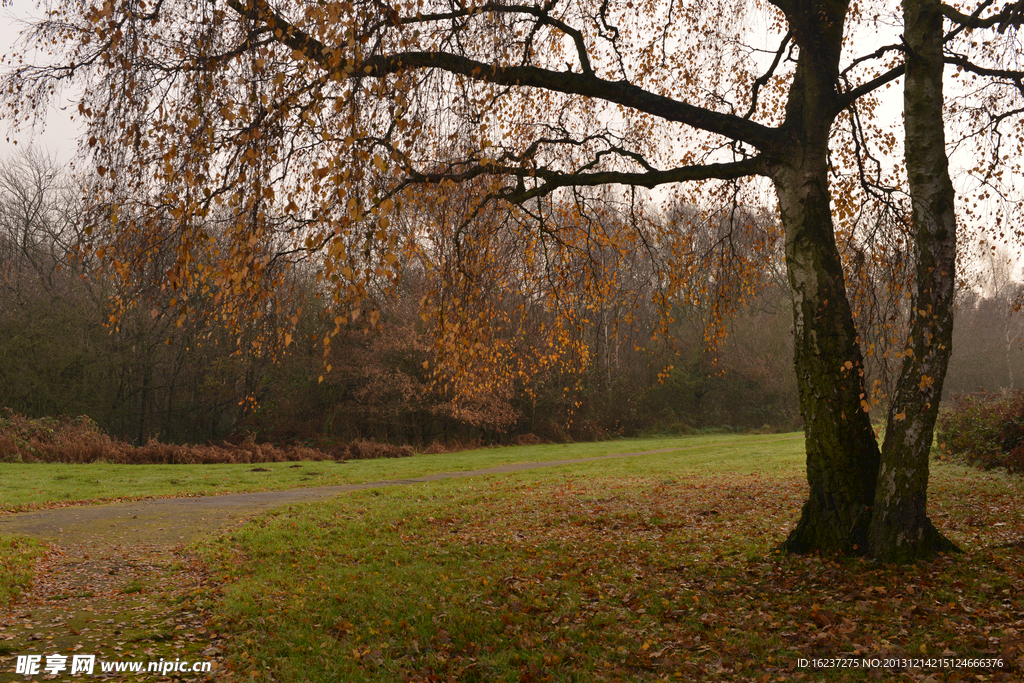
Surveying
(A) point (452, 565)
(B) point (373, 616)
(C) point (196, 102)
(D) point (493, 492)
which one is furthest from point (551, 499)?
(C) point (196, 102)

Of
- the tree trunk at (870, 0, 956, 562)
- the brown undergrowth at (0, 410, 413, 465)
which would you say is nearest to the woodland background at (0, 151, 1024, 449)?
the brown undergrowth at (0, 410, 413, 465)

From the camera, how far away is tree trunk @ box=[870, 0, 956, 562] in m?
5.80

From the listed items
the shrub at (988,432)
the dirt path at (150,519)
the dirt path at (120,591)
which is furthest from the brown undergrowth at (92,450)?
the shrub at (988,432)

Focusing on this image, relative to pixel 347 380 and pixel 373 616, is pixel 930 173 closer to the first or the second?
pixel 373 616

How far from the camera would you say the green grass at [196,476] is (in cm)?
1316

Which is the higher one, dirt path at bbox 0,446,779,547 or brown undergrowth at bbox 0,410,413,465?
brown undergrowth at bbox 0,410,413,465

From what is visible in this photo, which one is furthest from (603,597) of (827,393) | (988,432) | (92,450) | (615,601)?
(92,450)

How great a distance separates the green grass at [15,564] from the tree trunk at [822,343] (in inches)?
302

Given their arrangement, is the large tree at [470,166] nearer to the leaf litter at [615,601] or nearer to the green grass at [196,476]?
the leaf litter at [615,601]

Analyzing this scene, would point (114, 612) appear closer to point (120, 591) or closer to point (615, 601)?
point (120, 591)

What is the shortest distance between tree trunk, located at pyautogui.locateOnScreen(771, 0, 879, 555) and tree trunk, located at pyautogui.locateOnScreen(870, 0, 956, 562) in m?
0.36

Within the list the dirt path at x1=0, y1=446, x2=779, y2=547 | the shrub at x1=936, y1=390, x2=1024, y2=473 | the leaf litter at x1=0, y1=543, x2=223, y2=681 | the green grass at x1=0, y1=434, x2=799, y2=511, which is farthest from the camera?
the green grass at x1=0, y1=434, x2=799, y2=511

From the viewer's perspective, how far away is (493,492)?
13.1 meters
